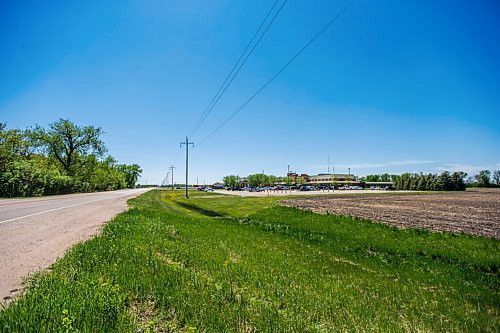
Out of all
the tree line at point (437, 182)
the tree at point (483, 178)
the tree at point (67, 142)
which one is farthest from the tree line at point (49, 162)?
the tree at point (483, 178)

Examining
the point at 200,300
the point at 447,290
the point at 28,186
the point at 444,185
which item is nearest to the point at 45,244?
the point at 200,300

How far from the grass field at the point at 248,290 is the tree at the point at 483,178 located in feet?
727

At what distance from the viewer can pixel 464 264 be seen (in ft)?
40.5

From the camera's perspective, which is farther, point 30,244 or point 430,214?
point 430,214

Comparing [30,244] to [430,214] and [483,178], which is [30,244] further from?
[483,178]

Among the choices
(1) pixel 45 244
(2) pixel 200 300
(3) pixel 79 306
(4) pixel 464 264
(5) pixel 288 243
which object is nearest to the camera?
(3) pixel 79 306

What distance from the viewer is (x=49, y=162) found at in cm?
7519

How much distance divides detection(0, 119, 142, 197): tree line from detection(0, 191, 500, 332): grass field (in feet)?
136

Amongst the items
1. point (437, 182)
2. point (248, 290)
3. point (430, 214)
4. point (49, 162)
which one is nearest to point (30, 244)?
point (248, 290)

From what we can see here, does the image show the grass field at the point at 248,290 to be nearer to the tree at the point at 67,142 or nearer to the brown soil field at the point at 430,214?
the brown soil field at the point at 430,214

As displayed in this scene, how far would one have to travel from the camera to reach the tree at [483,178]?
183875 millimetres

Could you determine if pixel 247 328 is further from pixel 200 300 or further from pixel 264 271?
pixel 264 271

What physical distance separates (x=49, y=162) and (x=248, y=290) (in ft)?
285

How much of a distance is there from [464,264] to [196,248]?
1173 cm
